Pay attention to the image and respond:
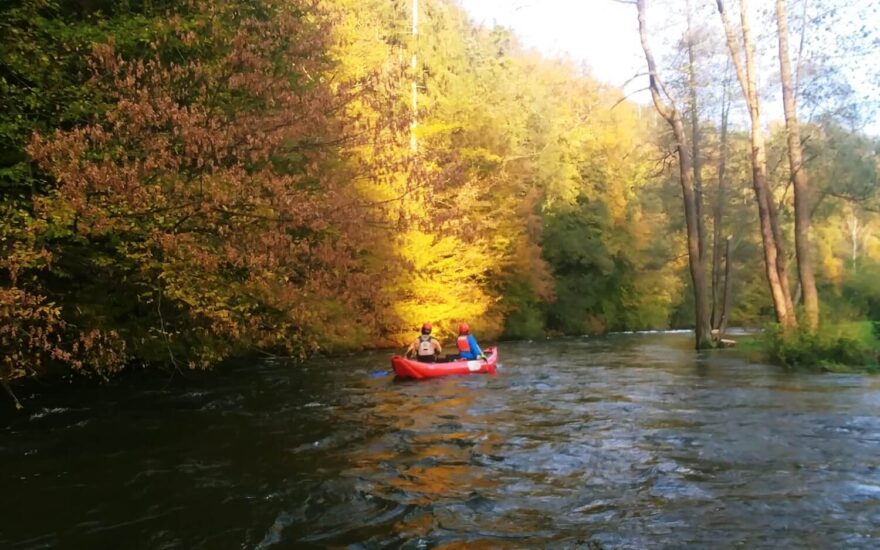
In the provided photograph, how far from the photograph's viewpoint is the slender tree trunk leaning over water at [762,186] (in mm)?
16047

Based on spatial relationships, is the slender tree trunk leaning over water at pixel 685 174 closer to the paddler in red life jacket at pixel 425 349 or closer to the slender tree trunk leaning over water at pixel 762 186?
the slender tree trunk leaning over water at pixel 762 186

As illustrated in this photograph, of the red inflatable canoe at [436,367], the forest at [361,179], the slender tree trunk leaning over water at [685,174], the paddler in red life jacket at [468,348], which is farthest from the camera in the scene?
the slender tree trunk leaning over water at [685,174]

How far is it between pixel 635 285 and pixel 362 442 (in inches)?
1163

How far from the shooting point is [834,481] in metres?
6.22

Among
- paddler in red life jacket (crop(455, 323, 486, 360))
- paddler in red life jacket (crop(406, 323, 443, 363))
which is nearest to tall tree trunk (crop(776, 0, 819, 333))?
paddler in red life jacket (crop(455, 323, 486, 360))

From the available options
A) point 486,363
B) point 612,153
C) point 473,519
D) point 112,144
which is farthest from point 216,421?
point 612,153

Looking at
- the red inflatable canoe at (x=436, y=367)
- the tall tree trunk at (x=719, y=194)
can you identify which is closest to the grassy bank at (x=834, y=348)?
the red inflatable canoe at (x=436, y=367)

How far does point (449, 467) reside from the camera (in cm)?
698

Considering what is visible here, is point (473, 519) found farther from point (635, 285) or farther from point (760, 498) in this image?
point (635, 285)

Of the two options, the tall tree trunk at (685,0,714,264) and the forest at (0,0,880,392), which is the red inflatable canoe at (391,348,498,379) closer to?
the forest at (0,0,880,392)

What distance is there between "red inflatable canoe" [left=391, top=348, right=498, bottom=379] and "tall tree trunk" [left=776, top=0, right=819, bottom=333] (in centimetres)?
694

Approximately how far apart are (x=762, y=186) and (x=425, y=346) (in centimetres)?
876

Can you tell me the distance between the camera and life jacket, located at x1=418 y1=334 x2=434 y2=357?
15.0 metres

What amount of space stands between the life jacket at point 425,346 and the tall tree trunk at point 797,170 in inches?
318
